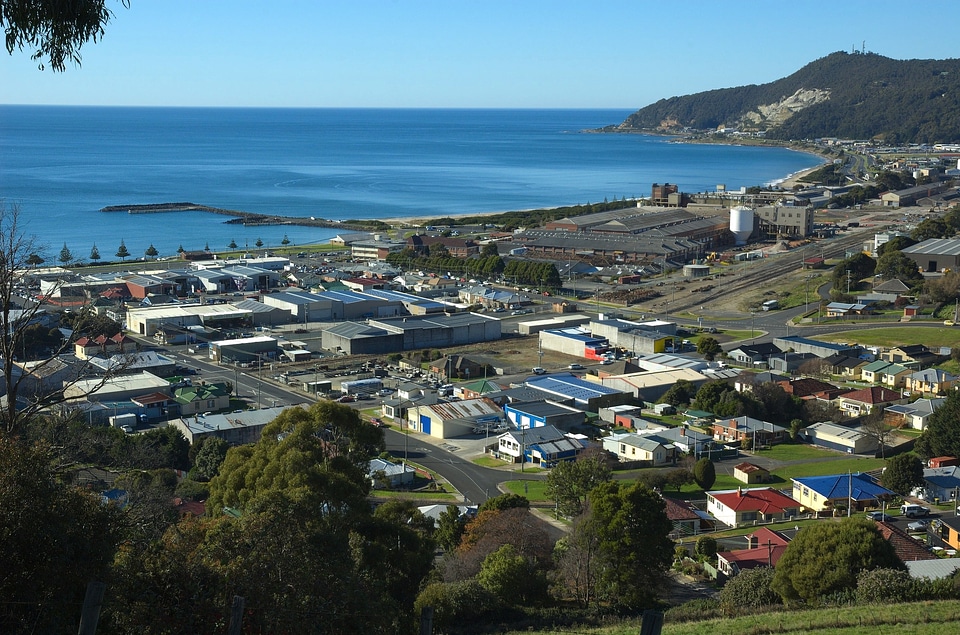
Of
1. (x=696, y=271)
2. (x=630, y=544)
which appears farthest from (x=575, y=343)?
(x=630, y=544)

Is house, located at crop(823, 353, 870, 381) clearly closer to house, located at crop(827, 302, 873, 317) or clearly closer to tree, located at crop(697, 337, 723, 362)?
tree, located at crop(697, 337, 723, 362)

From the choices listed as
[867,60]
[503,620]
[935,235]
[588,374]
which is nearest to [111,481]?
[503,620]

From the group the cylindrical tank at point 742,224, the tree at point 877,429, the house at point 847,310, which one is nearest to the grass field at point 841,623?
the tree at point 877,429

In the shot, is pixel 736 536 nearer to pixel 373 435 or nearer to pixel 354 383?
pixel 373 435

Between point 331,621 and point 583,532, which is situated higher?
point 331,621

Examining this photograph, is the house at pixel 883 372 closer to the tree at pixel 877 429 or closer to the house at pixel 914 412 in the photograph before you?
the house at pixel 914 412

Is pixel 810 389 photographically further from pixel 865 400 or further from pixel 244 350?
pixel 244 350

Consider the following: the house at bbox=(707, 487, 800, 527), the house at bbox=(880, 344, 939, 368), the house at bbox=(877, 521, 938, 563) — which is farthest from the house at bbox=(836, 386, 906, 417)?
the house at bbox=(877, 521, 938, 563)
